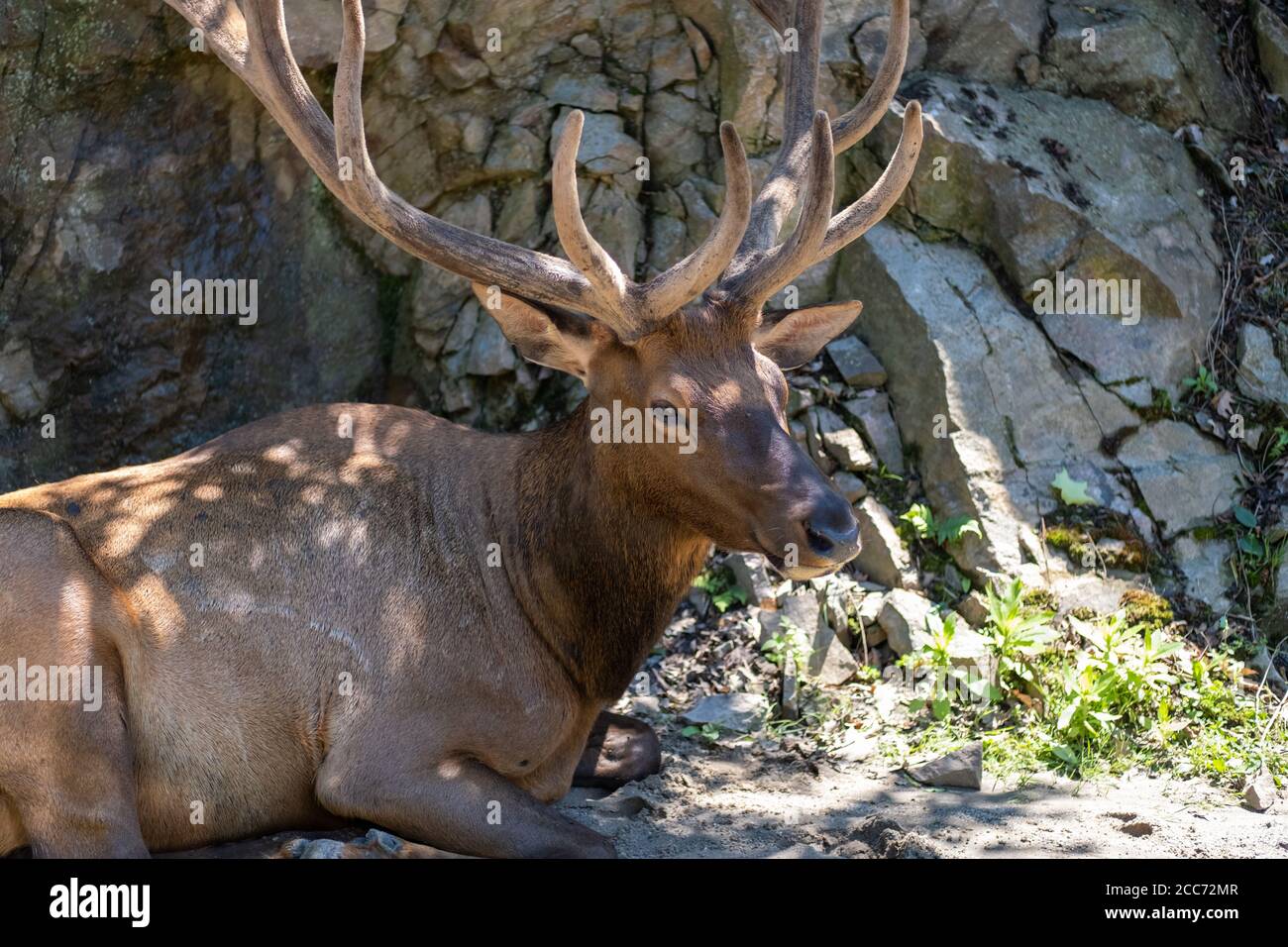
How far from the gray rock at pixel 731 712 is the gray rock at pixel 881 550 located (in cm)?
101

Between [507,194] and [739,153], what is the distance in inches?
138

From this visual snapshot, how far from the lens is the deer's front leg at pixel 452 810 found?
5.82m

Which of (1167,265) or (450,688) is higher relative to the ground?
(1167,265)

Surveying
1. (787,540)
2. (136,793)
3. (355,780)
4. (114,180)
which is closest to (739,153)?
(787,540)

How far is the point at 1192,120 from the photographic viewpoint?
31.0ft

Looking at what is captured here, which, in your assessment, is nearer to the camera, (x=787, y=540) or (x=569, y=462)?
(x=787, y=540)

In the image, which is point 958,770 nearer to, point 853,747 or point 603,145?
point 853,747

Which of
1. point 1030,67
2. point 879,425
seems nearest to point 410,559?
point 879,425

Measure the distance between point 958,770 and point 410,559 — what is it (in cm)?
267

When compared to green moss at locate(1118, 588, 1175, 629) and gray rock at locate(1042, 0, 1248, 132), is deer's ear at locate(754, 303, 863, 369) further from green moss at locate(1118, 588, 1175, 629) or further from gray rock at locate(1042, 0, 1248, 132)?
gray rock at locate(1042, 0, 1248, 132)

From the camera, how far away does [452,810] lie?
5844mm

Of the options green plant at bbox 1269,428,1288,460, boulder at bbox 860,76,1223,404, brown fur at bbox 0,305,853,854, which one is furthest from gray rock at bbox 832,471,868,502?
green plant at bbox 1269,428,1288,460
